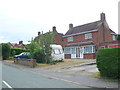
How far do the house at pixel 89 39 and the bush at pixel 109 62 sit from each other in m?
20.2

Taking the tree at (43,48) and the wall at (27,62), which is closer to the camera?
the wall at (27,62)

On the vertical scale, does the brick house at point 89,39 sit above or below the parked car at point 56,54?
above

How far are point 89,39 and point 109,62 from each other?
85.1 ft

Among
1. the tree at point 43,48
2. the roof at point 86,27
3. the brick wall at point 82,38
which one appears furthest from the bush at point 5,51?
the roof at point 86,27

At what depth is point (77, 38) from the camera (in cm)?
4016

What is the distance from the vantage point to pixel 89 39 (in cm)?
3709

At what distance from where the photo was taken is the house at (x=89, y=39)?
112ft

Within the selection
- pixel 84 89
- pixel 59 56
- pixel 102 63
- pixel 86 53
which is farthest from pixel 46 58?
pixel 84 89

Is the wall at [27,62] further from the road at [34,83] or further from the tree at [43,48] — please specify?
the road at [34,83]

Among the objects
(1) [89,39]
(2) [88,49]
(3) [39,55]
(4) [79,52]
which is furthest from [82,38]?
(3) [39,55]

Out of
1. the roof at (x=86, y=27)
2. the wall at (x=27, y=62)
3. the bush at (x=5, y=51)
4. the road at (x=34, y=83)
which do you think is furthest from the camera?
the roof at (x=86, y=27)

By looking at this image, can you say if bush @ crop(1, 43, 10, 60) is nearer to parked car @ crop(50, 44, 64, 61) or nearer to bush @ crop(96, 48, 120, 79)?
parked car @ crop(50, 44, 64, 61)

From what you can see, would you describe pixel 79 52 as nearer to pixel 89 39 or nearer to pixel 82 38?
pixel 89 39

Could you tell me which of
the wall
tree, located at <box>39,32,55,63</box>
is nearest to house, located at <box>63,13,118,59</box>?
tree, located at <box>39,32,55,63</box>
